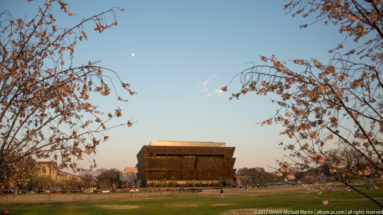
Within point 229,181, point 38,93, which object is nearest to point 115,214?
point 38,93

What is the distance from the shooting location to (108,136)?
6.18 meters

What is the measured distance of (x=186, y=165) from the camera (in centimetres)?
11538

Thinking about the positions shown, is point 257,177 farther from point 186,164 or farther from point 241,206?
point 241,206

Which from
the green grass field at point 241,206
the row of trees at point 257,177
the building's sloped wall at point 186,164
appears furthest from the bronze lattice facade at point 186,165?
the green grass field at point 241,206

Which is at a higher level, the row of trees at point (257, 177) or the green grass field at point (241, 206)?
the green grass field at point (241, 206)

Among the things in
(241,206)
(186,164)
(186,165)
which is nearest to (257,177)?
(186,165)

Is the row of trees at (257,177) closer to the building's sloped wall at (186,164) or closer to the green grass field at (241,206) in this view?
the building's sloped wall at (186,164)

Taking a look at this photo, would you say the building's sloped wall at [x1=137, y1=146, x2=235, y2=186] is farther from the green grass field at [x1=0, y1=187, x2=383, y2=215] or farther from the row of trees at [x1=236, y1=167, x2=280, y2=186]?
the green grass field at [x1=0, y1=187, x2=383, y2=215]

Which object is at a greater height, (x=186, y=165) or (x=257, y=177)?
(x=186, y=165)

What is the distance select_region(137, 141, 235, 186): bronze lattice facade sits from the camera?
365 ft

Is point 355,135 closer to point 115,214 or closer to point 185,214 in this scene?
point 185,214

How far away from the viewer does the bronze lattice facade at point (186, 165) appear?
365 feet

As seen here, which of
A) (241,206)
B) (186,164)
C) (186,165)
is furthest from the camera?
(186,165)

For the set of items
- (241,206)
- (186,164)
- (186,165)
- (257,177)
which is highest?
(186,164)
